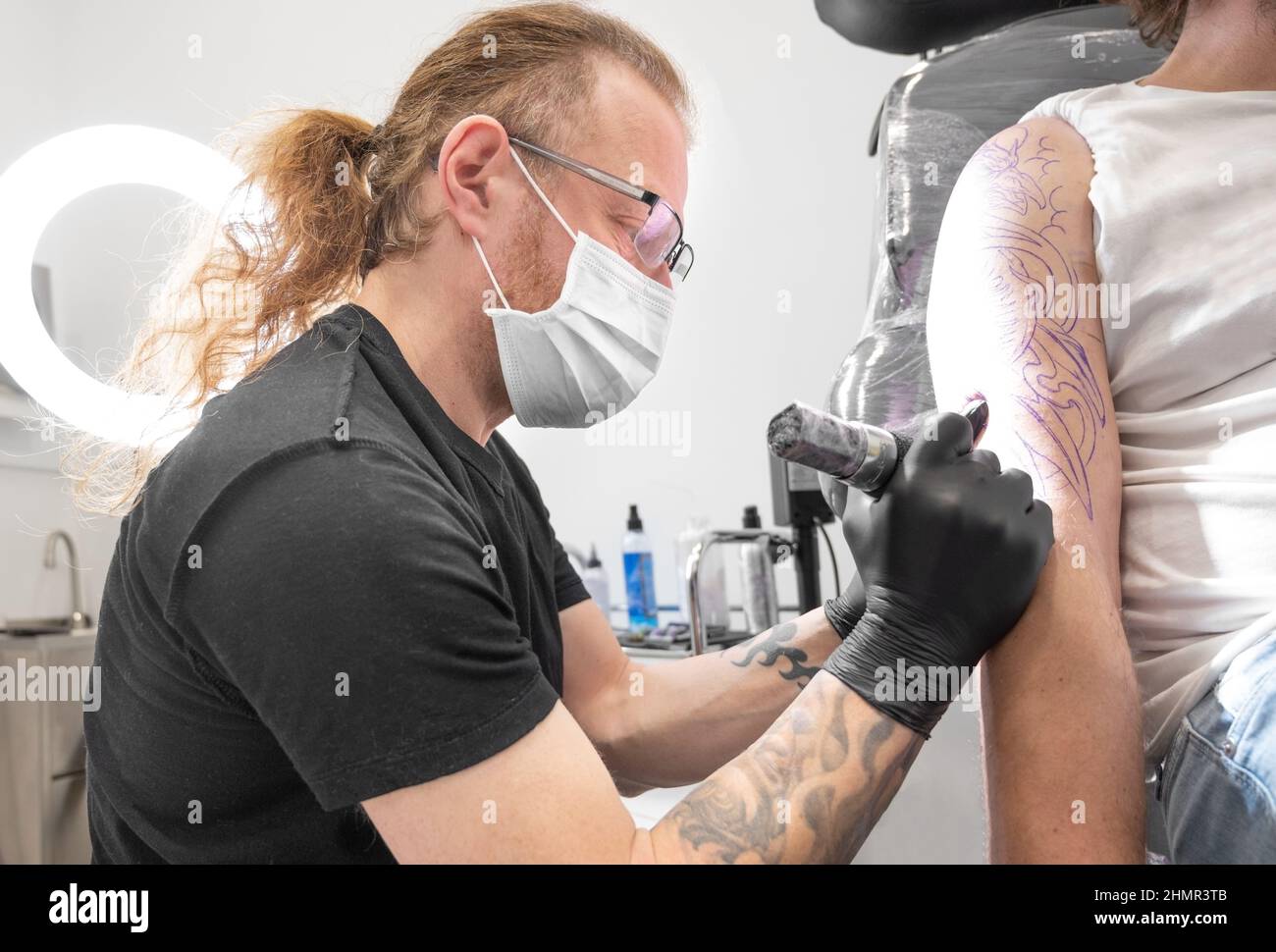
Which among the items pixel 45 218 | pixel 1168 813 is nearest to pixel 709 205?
pixel 45 218

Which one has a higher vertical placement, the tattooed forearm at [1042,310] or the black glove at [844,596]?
the tattooed forearm at [1042,310]

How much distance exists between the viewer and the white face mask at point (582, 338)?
1.01m

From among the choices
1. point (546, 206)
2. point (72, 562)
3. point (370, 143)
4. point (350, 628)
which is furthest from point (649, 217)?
point (72, 562)

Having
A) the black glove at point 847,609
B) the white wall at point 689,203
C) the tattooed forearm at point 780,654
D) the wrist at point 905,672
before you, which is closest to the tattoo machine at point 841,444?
the wrist at point 905,672

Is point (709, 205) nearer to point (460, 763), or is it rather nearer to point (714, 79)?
point (714, 79)

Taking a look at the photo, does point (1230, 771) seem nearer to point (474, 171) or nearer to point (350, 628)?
point (350, 628)

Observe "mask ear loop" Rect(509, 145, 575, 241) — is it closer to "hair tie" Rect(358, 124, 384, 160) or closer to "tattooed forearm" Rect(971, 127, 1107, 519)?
"hair tie" Rect(358, 124, 384, 160)

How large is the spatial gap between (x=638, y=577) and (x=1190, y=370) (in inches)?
68.0

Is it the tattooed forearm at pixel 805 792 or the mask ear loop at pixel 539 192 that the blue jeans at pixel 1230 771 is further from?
the mask ear loop at pixel 539 192

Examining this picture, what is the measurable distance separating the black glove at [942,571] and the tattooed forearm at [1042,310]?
0.24 ft

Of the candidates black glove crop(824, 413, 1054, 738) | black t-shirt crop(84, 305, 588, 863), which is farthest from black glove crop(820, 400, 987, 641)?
black t-shirt crop(84, 305, 588, 863)

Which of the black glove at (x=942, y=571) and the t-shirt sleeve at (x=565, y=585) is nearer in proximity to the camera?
the black glove at (x=942, y=571)

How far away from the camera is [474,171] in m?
0.99

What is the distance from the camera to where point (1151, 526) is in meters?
0.81
